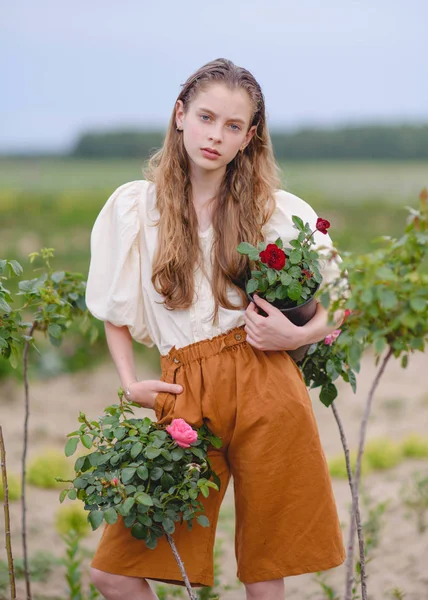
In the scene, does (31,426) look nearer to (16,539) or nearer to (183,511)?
(16,539)

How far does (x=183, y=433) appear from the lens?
1926mm

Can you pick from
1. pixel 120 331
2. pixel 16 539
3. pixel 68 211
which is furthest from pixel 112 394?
pixel 68 211

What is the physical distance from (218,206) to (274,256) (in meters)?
0.30

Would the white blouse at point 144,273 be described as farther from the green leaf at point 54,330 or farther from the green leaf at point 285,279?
the green leaf at point 54,330

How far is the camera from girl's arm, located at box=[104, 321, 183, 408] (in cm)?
206

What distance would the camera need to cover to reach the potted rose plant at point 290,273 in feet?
6.40

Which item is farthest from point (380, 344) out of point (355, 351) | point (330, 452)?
point (330, 452)

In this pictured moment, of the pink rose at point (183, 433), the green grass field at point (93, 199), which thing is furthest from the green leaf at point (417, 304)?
the green grass field at point (93, 199)

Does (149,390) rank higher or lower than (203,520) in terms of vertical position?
higher

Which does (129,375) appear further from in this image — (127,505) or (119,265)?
(127,505)

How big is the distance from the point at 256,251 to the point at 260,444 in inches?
19.7

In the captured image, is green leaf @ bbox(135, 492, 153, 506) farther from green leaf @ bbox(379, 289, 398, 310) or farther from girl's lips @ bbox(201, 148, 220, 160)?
girl's lips @ bbox(201, 148, 220, 160)

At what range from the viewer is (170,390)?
80.1 inches

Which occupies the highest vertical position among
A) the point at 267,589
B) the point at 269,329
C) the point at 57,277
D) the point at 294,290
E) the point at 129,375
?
the point at 294,290
